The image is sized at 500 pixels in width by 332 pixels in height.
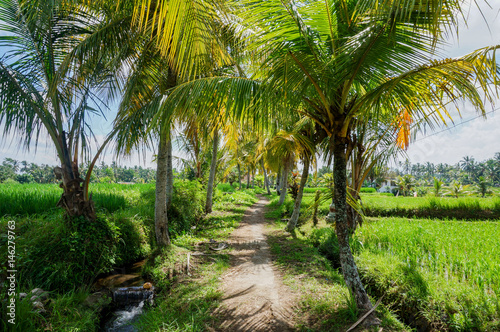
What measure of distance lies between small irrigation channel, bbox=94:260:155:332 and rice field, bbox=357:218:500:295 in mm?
4087

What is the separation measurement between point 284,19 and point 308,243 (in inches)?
222

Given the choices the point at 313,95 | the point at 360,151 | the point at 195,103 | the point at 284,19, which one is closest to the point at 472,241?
the point at 360,151

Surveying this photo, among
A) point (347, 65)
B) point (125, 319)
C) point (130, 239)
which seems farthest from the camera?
point (130, 239)

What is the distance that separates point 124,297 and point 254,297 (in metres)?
2.28

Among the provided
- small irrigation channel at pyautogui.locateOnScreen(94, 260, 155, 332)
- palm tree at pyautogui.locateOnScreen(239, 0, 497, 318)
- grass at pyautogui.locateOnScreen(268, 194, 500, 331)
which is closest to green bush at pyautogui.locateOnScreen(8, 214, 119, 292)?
small irrigation channel at pyautogui.locateOnScreen(94, 260, 155, 332)

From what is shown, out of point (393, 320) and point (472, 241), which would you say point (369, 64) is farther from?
point (472, 241)

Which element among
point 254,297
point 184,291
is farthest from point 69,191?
point 254,297

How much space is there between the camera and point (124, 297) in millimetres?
4199

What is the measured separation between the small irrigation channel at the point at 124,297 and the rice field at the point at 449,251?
409cm

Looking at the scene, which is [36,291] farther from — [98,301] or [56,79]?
[56,79]

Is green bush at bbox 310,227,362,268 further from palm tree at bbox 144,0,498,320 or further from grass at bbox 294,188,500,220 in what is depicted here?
grass at bbox 294,188,500,220

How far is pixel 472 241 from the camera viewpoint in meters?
5.00

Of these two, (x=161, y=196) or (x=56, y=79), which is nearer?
(x=56, y=79)

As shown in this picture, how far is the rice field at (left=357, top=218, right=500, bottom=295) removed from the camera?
133 inches
